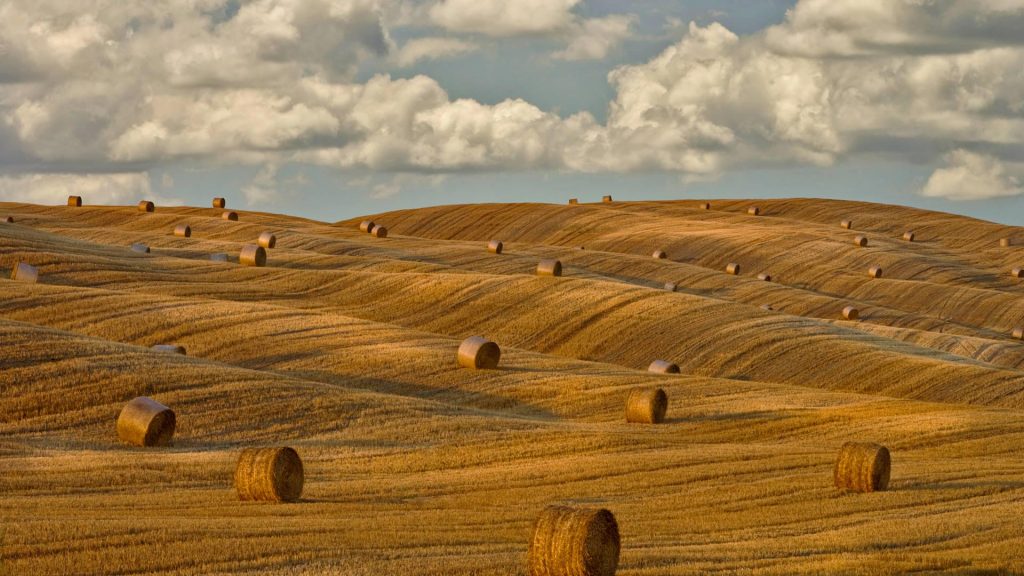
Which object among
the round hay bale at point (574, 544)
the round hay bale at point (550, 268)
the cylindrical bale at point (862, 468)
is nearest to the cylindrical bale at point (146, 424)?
the cylindrical bale at point (862, 468)

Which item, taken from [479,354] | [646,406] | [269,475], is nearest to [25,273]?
[479,354]

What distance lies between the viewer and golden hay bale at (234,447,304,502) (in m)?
17.5

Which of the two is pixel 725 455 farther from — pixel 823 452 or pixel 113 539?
pixel 113 539

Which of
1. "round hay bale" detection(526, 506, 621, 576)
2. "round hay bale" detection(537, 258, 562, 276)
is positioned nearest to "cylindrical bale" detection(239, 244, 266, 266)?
"round hay bale" detection(537, 258, 562, 276)

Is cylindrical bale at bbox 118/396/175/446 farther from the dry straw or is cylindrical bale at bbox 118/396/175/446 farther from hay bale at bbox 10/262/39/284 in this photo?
hay bale at bbox 10/262/39/284

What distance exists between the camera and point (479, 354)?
3197 centimetres

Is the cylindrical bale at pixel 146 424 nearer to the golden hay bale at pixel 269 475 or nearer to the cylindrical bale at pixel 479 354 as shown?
the golden hay bale at pixel 269 475

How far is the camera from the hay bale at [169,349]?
96.9 feet

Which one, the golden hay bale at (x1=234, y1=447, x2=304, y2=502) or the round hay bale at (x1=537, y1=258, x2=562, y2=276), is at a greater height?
the round hay bale at (x1=537, y1=258, x2=562, y2=276)

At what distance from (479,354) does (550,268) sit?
1587 centimetres

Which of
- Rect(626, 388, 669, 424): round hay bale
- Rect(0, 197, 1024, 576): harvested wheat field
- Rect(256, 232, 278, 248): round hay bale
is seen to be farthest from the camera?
Rect(256, 232, 278, 248): round hay bale

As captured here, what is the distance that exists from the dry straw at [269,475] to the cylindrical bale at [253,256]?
30.0 m

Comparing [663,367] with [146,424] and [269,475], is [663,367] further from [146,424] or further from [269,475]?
[269,475]

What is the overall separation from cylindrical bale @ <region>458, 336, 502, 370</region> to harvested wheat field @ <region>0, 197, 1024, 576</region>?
1.08 ft
